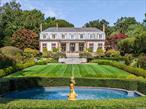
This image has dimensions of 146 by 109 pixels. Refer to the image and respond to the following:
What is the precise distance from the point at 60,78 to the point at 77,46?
48780 mm

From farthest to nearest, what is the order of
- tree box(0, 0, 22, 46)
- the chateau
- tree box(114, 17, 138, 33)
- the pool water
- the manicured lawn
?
tree box(114, 17, 138, 33), the chateau, tree box(0, 0, 22, 46), the manicured lawn, the pool water

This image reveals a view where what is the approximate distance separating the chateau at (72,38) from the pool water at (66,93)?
47.7 m

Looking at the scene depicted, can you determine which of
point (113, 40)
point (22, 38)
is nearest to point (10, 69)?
point (22, 38)

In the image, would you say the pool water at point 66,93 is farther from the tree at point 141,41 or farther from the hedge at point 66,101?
the tree at point 141,41

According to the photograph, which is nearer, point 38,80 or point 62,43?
point 38,80

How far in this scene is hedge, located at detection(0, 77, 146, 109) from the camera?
1040 centimetres

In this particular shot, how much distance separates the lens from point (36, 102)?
430 inches

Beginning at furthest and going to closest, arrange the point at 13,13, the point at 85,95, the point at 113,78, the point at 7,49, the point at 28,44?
the point at 13,13 < the point at 28,44 < the point at 7,49 < the point at 113,78 < the point at 85,95

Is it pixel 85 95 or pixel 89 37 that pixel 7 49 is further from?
pixel 85 95

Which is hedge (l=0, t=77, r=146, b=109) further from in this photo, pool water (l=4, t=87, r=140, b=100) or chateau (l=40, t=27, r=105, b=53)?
chateau (l=40, t=27, r=105, b=53)

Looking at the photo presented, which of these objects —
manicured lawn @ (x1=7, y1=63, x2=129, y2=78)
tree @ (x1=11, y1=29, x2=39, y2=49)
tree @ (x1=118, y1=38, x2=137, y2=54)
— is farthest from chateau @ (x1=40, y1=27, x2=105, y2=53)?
Answer: manicured lawn @ (x1=7, y1=63, x2=129, y2=78)

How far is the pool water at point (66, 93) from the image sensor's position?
74.8 ft

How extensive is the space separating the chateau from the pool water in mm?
47716

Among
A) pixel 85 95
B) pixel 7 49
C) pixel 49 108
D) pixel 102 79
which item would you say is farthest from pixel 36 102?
pixel 7 49
